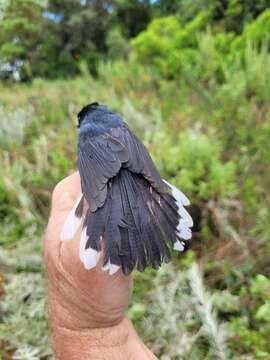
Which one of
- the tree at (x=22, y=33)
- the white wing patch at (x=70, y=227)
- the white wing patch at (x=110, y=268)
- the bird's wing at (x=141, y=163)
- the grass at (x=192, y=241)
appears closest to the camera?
the white wing patch at (x=110, y=268)

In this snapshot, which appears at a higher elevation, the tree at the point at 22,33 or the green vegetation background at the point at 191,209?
the tree at the point at 22,33

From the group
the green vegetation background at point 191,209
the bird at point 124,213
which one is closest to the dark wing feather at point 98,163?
the bird at point 124,213

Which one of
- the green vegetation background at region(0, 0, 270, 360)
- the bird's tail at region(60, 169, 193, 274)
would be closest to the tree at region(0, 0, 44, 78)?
the green vegetation background at region(0, 0, 270, 360)

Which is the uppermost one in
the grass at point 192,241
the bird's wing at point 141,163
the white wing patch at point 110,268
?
the bird's wing at point 141,163

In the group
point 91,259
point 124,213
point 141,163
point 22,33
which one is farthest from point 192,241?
point 22,33

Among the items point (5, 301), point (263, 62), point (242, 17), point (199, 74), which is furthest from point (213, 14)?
point (5, 301)

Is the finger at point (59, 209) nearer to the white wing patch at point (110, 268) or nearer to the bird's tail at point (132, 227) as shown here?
the bird's tail at point (132, 227)

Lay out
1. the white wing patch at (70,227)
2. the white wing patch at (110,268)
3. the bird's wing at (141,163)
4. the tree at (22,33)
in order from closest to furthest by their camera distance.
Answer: the white wing patch at (110,268) → the white wing patch at (70,227) → the bird's wing at (141,163) → the tree at (22,33)

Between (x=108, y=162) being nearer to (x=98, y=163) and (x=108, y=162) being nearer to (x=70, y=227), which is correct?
(x=98, y=163)
